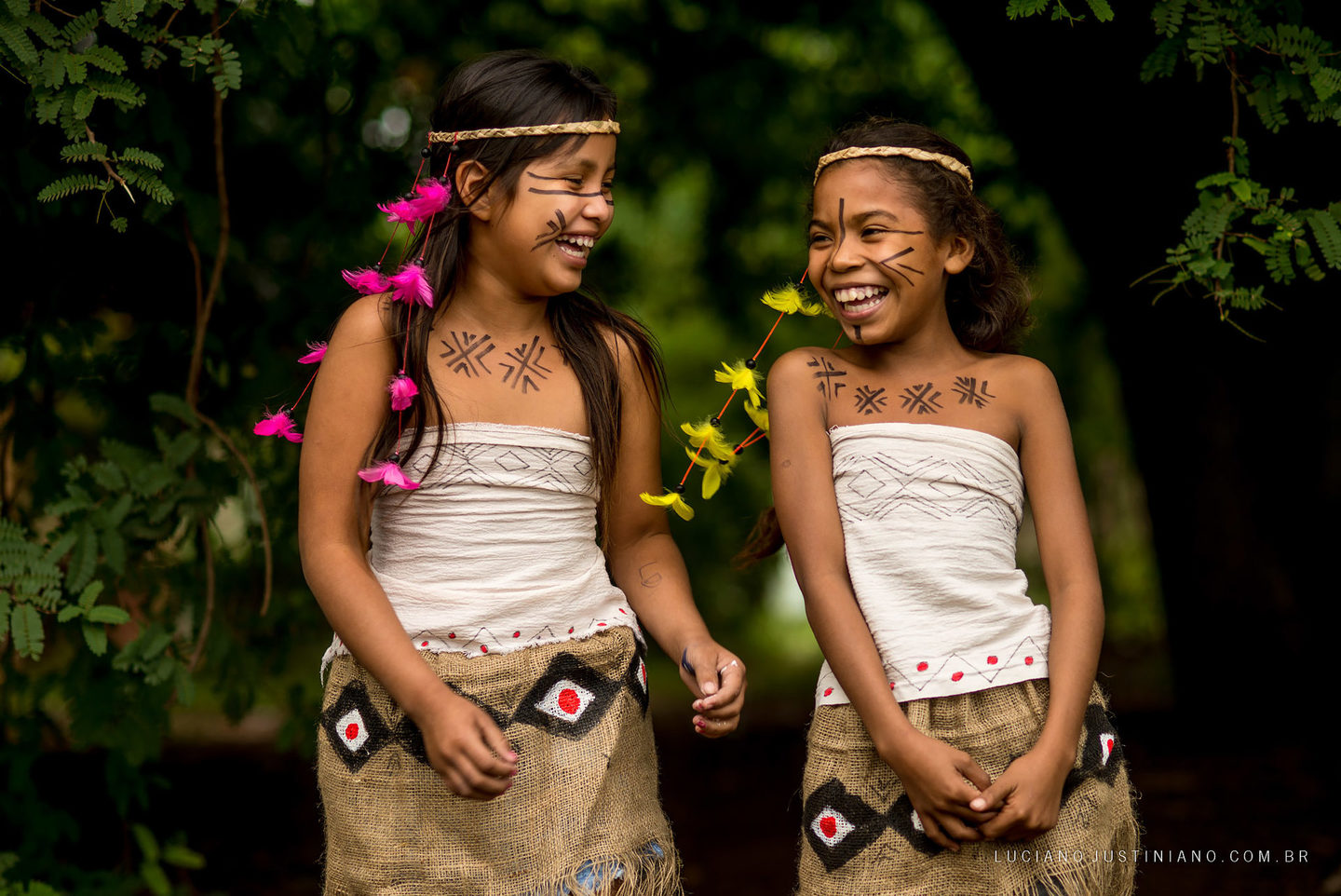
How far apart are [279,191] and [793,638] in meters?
9.45

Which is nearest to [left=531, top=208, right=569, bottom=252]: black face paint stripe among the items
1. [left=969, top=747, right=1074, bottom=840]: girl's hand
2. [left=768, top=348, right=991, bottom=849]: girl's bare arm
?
[left=768, top=348, right=991, bottom=849]: girl's bare arm

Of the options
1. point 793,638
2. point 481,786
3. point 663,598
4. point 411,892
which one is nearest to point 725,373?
point 663,598

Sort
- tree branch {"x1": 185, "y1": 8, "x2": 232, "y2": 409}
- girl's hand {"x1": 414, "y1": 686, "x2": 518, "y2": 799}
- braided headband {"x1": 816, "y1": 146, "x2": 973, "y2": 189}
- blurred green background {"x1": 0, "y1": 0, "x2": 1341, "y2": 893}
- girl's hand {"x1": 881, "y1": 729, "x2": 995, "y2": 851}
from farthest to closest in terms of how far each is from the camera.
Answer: blurred green background {"x1": 0, "y1": 0, "x2": 1341, "y2": 893}
tree branch {"x1": 185, "y1": 8, "x2": 232, "y2": 409}
braided headband {"x1": 816, "y1": 146, "x2": 973, "y2": 189}
girl's hand {"x1": 881, "y1": 729, "x2": 995, "y2": 851}
girl's hand {"x1": 414, "y1": 686, "x2": 518, "y2": 799}

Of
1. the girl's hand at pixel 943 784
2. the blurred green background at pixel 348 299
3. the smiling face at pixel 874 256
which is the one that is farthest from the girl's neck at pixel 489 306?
the girl's hand at pixel 943 784

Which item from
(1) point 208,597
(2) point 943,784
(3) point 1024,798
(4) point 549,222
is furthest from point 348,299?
(3) point 1024,798

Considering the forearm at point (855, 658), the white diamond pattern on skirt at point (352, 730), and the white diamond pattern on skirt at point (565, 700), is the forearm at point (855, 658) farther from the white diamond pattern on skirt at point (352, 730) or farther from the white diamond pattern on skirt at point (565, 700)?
the white diamond pattern on skirt at point (352, 730)

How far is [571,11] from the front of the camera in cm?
593

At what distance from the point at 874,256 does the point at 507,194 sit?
2.45ft

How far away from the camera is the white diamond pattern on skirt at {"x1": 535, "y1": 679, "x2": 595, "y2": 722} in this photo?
7.47ft

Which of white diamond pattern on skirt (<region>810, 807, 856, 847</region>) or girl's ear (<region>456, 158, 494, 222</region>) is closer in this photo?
white diamond pattern on skirt (<region>810, 807, 856, 847</region>)

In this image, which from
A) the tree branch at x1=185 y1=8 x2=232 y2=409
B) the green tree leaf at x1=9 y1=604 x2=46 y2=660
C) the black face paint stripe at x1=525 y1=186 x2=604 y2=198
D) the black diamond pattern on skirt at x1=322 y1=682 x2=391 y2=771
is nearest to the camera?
the black diamond pattern on skirt at x1=322 y1=682 x2=391 y2=771

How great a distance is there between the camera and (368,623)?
212 centimetres

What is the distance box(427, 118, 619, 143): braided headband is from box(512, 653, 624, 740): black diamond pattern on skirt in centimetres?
103

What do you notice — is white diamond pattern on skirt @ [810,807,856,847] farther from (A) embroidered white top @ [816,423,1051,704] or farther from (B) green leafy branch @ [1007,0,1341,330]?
(B) green leafy branch @ [1007,0,1341,330]
